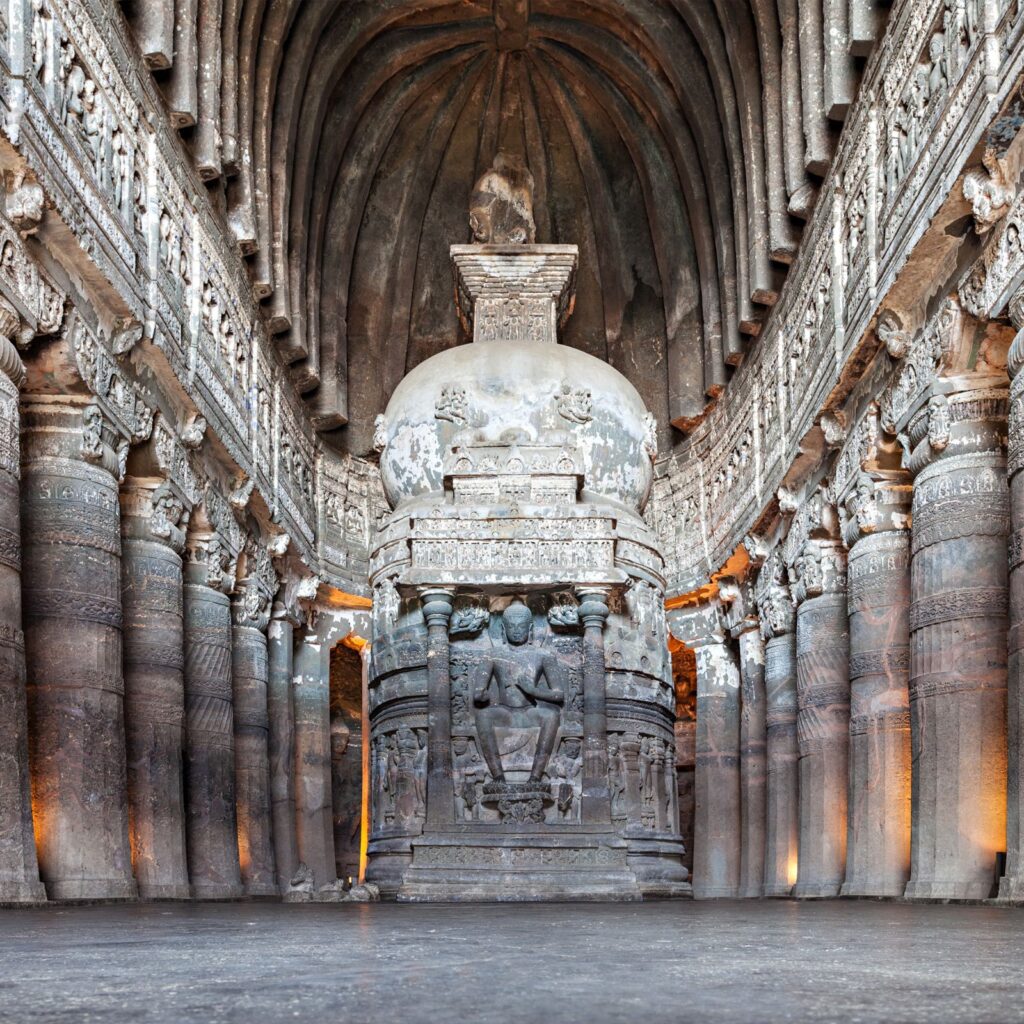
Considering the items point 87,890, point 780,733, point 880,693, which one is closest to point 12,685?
point 87,890

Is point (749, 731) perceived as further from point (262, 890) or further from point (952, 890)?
point (952, 890)

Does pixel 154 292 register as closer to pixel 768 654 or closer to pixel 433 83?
pixel 768 654

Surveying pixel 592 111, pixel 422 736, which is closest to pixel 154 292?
pixel 422 736

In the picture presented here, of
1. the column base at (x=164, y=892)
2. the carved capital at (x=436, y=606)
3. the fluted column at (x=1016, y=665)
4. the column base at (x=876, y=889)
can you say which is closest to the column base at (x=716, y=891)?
the column base at (x=876, y=889)

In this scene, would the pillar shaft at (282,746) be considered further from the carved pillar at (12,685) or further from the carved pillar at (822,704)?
the carved pillar at (12,685)

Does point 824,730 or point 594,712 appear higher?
point 594,712

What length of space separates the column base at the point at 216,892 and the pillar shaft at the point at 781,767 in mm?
6451

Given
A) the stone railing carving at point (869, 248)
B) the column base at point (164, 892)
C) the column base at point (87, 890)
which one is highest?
the stone railing carving at point (869, 248)

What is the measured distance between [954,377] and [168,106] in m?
8.61

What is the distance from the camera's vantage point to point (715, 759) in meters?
21.4

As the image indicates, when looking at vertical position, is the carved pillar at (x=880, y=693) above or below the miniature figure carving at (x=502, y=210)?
below

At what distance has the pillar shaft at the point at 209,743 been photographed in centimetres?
1525

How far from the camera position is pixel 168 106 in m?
15.3

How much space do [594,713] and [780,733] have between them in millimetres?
3572
